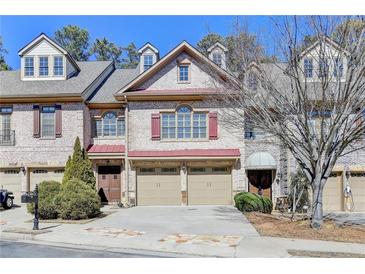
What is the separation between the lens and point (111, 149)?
23.4m

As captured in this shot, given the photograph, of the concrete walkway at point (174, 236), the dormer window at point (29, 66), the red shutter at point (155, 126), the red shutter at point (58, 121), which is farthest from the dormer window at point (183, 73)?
the dormer window at point (29, 66)

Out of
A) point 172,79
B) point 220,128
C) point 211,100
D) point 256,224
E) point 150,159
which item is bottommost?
point 256,224

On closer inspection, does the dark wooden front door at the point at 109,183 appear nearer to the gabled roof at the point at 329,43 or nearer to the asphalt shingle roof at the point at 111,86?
the asphalt shingle roof at the point at 111,86

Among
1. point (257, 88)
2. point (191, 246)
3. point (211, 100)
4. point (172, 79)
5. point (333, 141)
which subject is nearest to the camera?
point (191, 246)

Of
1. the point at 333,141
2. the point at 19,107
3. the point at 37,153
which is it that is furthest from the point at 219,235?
the point at 19,107

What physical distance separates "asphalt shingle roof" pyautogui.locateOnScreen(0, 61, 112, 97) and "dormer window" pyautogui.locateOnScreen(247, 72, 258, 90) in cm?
1094

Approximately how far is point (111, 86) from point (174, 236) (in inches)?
601

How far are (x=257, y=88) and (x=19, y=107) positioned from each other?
14.7m

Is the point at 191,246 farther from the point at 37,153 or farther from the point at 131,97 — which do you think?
the point at 37,153

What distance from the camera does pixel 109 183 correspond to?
23.8 m

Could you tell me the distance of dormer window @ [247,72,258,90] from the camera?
16.0 metres

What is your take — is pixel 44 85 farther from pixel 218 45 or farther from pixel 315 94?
pixel 315 94

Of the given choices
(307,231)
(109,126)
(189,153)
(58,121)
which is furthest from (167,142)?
(307,231)

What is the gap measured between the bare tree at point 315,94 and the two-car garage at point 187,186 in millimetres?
7031
